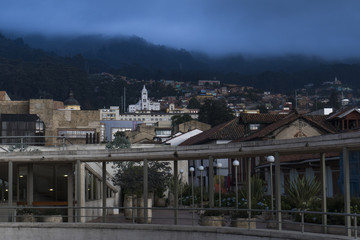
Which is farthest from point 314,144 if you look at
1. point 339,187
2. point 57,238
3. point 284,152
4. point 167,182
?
point 167,182

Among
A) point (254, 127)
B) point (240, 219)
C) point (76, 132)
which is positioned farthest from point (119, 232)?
point (76, 132)

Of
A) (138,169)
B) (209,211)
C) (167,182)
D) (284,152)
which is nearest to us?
(284,152)

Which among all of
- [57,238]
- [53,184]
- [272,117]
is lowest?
[57,238]

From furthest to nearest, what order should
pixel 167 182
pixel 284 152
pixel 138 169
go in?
pixel 167 182, pixel 138 169, pixel 284 152

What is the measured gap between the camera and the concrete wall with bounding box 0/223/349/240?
22136 mm

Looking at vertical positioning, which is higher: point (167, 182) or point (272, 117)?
point (272, 117)

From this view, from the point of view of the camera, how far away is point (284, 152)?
898 inches

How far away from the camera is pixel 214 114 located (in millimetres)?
168625

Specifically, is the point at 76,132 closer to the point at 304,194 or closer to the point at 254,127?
the point at 254,127

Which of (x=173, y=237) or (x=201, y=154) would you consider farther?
(x=201, y=154)

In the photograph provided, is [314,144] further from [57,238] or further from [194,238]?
[57,238]

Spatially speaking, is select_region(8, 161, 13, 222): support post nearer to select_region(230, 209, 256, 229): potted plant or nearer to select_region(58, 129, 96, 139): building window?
select_region(230, 209, 256, 229): potted plant

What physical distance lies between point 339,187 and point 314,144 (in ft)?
41.7

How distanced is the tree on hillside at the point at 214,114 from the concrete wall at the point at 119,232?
137829 mm
